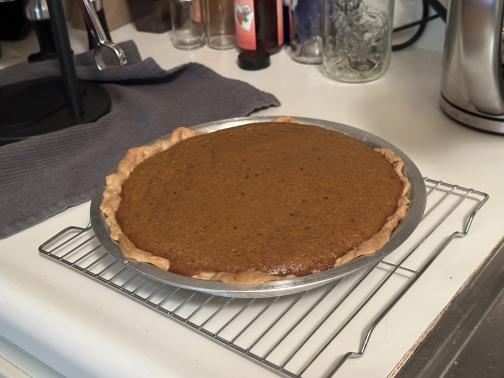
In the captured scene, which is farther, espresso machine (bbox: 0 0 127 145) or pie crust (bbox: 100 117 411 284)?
espresso machine (bbox: 0 0 127 145)

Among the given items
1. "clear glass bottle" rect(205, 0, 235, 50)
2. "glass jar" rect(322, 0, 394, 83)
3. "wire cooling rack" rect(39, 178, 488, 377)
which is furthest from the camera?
"clear glass bottle" rect(205, 0, 235, 50)

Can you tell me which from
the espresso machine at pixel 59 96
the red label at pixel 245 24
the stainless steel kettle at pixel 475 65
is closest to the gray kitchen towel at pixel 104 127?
the espresso machine at pixel 59 96

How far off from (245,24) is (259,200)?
0.58 m

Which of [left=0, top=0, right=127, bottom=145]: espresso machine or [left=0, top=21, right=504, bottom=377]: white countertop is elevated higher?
[left=0, top=0, right=127, bottom=145]: espresso machine

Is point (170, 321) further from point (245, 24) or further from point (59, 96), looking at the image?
point (245, 24)

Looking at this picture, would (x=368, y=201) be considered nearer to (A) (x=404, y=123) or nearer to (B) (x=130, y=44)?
(A) (x=404, y=123)

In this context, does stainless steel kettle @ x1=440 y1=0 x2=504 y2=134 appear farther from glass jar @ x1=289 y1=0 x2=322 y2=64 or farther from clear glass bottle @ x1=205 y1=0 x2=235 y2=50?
clear glass bottle @ x1=205 y1=0 x2=235 y2=50

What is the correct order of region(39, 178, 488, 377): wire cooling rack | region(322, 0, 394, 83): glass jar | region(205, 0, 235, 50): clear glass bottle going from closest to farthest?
1. region(39, 178, 488, 377): wire cooling rack
2. region(322, 0, 394, 83): glass jar
3. region(205, 0, 235, 50): clear glass bottle

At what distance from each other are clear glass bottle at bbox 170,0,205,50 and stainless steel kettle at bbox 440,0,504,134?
22.1 inches

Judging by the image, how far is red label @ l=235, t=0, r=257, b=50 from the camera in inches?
45.7

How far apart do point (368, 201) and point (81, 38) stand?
90 cm

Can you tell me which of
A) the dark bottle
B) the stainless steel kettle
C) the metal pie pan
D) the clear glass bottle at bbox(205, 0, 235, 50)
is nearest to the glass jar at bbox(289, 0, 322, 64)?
the dark bottle

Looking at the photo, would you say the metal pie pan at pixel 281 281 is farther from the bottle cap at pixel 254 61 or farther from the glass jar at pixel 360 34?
the bottle cap at pixel 254 61

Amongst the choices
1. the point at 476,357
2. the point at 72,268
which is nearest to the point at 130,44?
the point at 72,268
